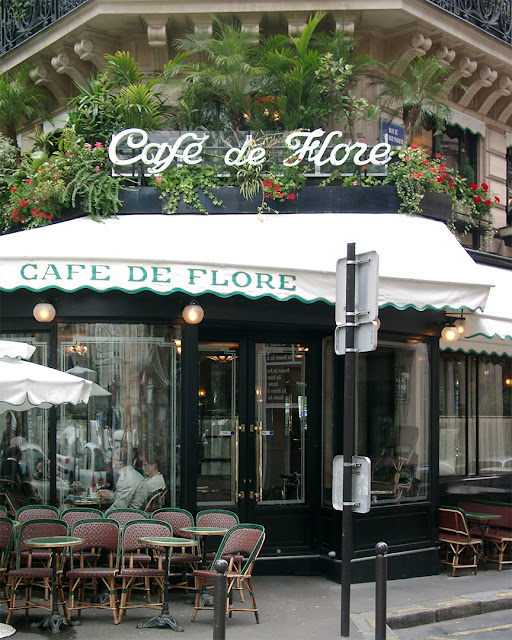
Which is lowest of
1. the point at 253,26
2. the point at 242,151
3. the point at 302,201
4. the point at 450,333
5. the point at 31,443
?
the point at 31,443

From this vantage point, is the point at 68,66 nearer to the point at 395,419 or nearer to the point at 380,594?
the point at 395,419

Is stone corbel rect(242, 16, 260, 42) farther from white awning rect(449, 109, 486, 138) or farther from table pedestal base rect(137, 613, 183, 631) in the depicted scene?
table pedestal base rect(137, 613, 183, 631)

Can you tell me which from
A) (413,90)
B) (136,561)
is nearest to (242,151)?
(413,90)

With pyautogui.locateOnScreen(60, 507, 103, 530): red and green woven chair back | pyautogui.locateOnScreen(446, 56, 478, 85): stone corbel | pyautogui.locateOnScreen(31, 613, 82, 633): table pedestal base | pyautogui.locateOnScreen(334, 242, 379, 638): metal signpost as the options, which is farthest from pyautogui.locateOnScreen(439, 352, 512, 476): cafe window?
pyautogui.locateOnScreen(31, 613, 82, 633): table pedestal base

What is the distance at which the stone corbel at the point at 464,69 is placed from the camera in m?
13.1

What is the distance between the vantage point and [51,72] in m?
13.4

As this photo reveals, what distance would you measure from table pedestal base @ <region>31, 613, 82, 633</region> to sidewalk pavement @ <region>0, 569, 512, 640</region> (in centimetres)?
8

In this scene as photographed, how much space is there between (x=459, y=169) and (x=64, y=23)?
6594 millimetres

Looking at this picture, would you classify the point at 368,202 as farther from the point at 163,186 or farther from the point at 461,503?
the point at 461,503

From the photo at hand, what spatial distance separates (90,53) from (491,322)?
22.3 feet

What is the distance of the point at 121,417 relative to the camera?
10.4 metres

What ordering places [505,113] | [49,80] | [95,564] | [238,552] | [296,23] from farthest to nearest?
1. [505,113]
2. [49,80]
3. [296,23]
4. [95,564]
5. [238,552]

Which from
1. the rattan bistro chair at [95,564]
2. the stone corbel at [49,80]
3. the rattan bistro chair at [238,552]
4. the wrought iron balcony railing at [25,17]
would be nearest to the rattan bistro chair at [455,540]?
the rattan bistro chair at [238,552]

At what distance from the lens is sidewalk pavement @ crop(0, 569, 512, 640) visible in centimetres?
810
